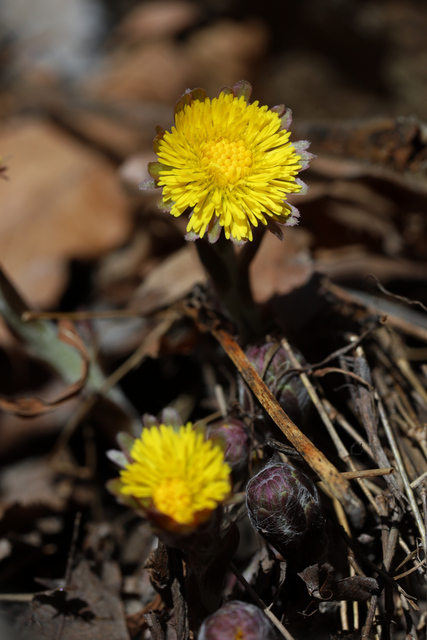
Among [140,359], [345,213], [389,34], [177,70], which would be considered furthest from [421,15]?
[140,359]

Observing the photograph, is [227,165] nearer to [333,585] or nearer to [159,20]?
[333,585]

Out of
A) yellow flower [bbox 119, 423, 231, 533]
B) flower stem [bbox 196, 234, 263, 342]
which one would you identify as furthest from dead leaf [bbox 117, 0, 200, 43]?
yellow flower [bbox 119, 423, 231, 533]

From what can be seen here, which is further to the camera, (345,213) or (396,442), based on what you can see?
(345,213)

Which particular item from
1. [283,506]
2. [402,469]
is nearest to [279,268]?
[402,469]

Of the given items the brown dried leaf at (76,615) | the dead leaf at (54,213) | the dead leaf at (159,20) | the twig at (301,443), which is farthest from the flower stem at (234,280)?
the dead leaf at (159,20)

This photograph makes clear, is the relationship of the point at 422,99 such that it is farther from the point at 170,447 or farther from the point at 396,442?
the point at 170,447

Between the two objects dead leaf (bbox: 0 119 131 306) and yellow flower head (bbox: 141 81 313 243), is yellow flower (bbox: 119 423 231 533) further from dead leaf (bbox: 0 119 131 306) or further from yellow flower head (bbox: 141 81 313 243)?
dead leaf (bbox: 0 119 131 306)

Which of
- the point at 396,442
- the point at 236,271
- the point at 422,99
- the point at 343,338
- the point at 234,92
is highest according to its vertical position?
the point at 234,92
